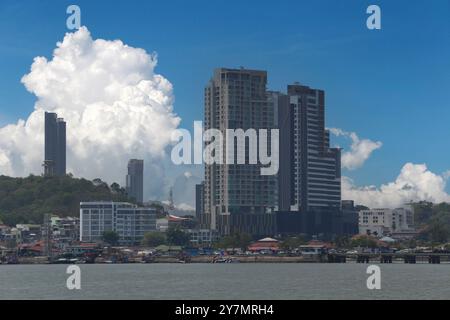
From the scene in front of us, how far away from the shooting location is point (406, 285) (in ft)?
325

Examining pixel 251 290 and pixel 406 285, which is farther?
pixel 406 285
